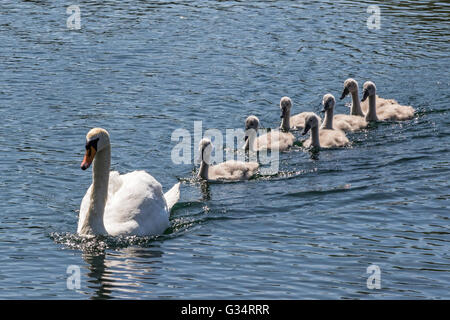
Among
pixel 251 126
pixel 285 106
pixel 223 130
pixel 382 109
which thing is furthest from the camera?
pixel 382 109

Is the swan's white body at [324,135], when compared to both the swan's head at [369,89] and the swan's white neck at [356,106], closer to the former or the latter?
the swan's head at [369,89]

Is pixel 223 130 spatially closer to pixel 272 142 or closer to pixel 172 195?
pixel 272 142

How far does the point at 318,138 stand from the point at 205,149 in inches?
105

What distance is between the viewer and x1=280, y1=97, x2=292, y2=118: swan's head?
18875 mm

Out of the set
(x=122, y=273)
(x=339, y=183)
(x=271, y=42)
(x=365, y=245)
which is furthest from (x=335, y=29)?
(x=122, y=273)

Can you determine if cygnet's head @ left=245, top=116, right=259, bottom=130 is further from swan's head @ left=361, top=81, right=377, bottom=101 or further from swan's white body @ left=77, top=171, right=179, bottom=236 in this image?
swan's white body @ left=77, top=171, right=179, bottom=236

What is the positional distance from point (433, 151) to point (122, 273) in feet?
24.2

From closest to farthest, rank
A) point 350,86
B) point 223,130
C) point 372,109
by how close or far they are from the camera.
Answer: point 223,130
point 372,109
point 350,86

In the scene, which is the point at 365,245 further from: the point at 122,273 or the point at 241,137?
the point at 241,137

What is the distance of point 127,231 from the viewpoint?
1323 centimetres

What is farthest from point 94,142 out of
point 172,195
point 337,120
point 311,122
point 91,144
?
point 337,120

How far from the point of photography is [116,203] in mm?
13766

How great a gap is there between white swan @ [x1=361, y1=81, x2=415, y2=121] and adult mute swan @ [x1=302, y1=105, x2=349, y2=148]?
1.50 meters

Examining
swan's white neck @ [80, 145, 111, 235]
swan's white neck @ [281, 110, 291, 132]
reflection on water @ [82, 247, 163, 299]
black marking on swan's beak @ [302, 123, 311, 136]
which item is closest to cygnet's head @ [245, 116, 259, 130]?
black marking on swan's beak @ [302, 123, 311, 136]
